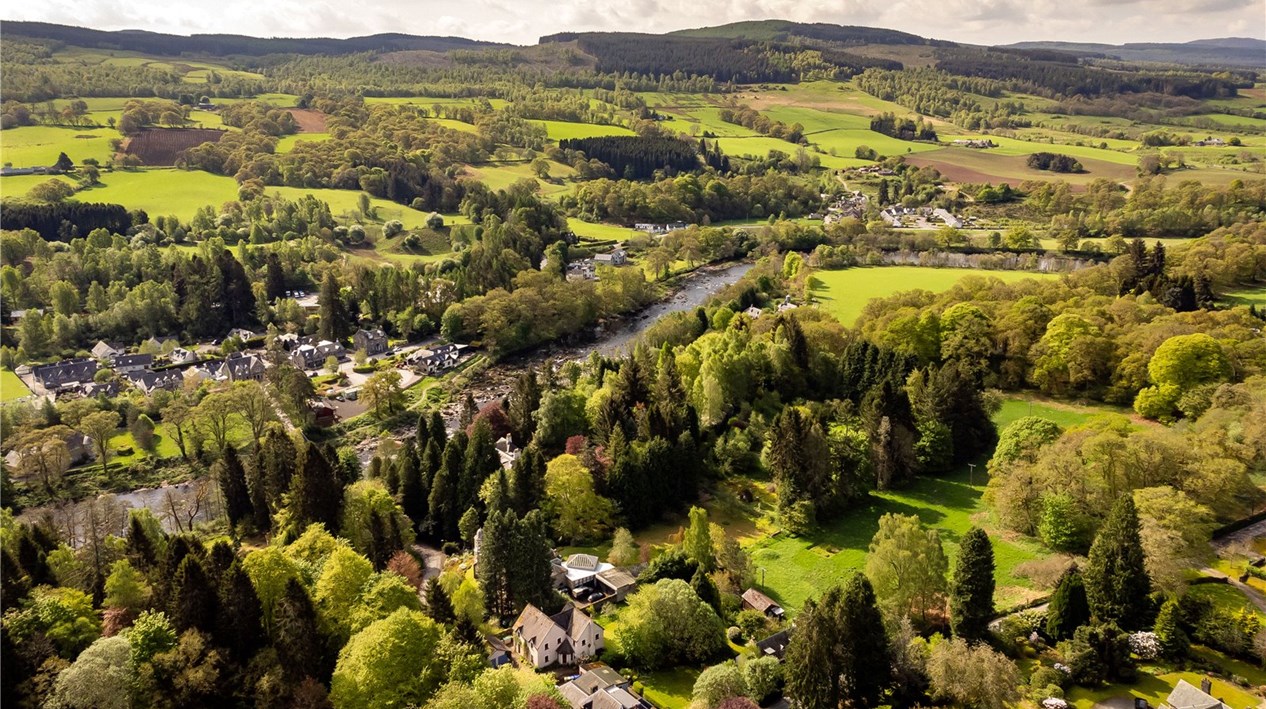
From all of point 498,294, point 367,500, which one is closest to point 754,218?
point 498,294

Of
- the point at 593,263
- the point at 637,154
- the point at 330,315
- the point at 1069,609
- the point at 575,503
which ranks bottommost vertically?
the point at 593,263

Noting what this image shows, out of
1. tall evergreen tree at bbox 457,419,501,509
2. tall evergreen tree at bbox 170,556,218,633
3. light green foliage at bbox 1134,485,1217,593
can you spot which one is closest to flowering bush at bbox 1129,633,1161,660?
light green foliage at bbox 1134,485,1217,593

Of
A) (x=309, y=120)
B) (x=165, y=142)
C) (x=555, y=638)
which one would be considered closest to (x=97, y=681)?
(x=555, y=638)

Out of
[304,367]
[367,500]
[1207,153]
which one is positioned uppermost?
[1207,153]

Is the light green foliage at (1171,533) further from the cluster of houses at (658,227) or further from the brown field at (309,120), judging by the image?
the brown field at (309,120)

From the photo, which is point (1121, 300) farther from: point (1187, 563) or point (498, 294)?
point (498, 294)

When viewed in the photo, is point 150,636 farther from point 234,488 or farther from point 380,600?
point 234,488

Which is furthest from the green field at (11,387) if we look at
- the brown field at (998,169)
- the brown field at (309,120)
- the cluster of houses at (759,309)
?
the brown field at (998,169)
